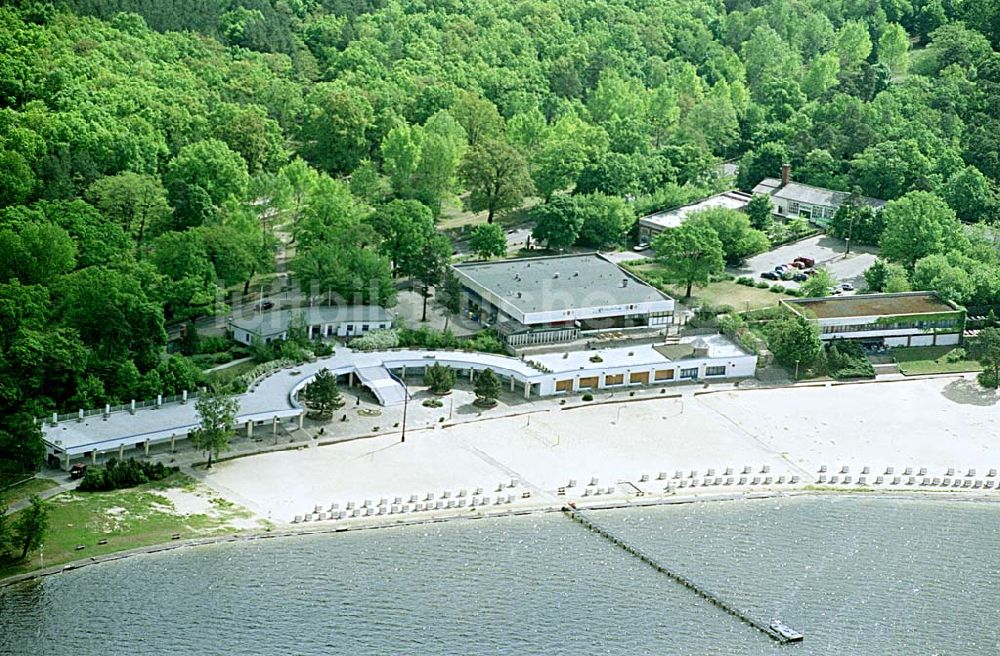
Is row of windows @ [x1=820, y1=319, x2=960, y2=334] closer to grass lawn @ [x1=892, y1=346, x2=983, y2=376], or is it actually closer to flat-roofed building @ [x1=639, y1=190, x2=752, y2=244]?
grass lawn @ [x1=892, y1=346, x2=983, y2=376]

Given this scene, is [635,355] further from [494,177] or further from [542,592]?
[542,592]

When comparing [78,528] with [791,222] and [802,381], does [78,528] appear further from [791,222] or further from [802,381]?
[791,222]

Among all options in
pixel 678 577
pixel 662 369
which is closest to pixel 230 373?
pixel 662 369

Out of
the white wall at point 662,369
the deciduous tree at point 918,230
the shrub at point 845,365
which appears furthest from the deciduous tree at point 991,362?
the deciduous tree at point 918,230

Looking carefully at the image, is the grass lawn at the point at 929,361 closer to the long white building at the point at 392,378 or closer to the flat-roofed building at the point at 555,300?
the long white building at the point at 392,378

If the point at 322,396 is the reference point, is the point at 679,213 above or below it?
above

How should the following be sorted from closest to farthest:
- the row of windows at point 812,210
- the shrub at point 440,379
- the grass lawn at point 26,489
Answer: the grass lawn at point 26,489, the shrub at point 440,379, the row of windows at point 812,210

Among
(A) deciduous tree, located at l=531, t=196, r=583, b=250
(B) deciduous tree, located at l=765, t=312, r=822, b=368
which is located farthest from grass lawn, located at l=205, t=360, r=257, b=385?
(B) deciduous tree, located at l=765, t=312, r=822, b=368
